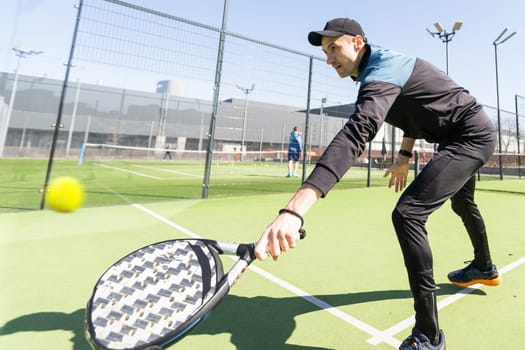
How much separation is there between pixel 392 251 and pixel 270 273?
1.67 meters

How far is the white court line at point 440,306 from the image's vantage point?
1.97 metres

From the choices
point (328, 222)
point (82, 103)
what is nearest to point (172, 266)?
point (328, 222)

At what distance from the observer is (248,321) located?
7.08 ft

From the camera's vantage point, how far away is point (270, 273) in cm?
302

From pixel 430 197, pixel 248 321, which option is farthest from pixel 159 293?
pixel 430 197

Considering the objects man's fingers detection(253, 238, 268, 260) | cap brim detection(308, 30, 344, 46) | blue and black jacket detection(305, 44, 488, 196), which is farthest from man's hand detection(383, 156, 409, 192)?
man's fingers detection(253, 238, 268, 260)

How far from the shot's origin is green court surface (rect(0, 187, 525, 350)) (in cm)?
198

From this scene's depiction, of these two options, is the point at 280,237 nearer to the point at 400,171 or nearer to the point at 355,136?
the point at 355,136

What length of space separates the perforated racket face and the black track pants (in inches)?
44.0

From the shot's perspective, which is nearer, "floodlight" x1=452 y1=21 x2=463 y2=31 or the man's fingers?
the man's fingers

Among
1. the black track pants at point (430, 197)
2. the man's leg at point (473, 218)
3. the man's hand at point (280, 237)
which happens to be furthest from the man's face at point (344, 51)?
the man's leg at point (473, 218)

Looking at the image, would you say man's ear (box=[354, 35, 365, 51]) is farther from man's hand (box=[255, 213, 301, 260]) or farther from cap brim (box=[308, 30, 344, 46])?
man's hand (box=[255, 213, 301, 260])

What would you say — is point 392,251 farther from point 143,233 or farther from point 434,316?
point 143,233

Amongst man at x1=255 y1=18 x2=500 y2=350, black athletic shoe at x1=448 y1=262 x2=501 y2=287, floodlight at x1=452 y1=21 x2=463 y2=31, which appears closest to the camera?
man at x1=255 y1=18 x2=500 y2=350
